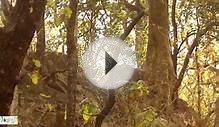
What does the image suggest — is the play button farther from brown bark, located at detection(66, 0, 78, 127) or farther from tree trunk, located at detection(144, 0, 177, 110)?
brown bark, located at detection(66, 0, 78, 127)

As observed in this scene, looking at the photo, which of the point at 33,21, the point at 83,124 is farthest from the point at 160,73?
the point at 33,21

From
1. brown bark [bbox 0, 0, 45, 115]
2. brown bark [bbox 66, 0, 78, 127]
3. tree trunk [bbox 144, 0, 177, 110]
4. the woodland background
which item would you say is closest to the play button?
the woodland background

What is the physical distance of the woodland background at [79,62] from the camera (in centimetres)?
275

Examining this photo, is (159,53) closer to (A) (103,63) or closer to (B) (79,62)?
(A) (103,63)

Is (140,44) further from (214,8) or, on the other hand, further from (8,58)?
(8,58)

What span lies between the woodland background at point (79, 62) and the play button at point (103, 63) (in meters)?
0.14

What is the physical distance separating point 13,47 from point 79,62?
5356 millimetres

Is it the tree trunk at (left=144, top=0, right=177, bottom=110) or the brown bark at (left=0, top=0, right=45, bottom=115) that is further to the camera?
the tree trunk at (left=144, top=0, right=177, bottom=110)

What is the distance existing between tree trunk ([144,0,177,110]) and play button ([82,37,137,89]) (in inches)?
21.6

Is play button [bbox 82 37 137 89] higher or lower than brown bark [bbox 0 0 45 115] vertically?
higher

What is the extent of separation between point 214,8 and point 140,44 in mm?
2337

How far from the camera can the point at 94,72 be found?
842cm

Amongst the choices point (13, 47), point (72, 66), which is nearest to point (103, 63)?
point (72, 66)

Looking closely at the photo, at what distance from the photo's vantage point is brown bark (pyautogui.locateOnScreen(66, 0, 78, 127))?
416 centimetres
